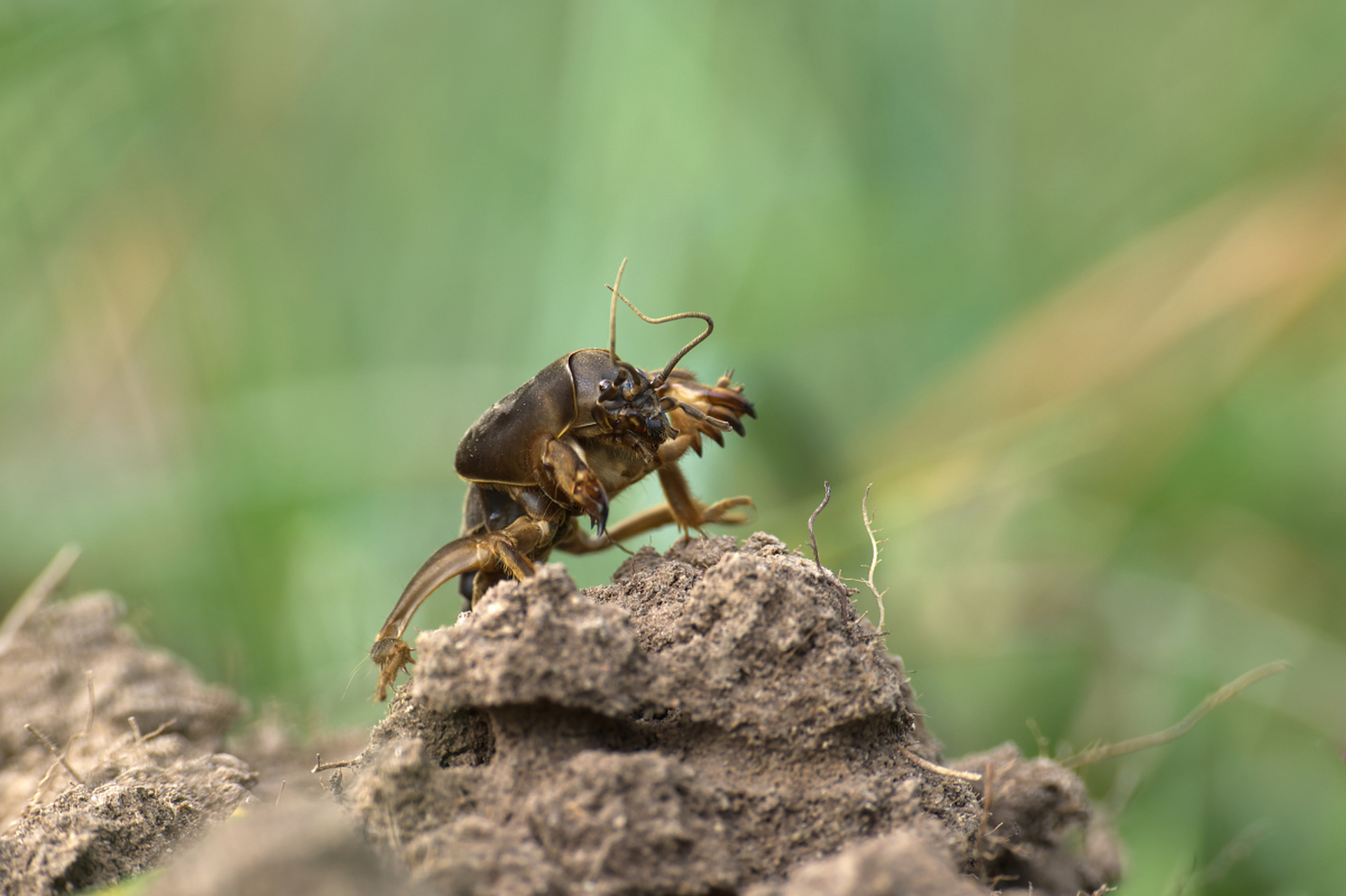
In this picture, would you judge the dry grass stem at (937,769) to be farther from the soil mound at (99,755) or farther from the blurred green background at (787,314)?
the blurred green background at (787,314)

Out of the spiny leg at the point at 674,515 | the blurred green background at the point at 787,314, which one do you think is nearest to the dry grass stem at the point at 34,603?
the blurred green background at the point at 787,314

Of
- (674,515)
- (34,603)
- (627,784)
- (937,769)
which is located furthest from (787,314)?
(627,784)

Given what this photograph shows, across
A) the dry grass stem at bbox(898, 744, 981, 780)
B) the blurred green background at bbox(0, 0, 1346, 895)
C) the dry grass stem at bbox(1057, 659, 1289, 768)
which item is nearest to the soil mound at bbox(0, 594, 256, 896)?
the blurred green background at bbox(0, 0, 1346, 895)

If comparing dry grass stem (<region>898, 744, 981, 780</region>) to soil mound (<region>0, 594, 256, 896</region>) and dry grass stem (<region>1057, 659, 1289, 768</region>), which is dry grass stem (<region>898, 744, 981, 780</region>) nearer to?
dry grass stem (<region>1057, 659, 1289, 768</region>)

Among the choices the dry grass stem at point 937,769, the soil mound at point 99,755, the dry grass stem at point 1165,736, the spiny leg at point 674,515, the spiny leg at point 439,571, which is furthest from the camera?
the spiny leg at point 674,515

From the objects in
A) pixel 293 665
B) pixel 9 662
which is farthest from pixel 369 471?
pixel 9 662

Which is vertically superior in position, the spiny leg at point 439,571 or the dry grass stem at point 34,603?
the dry grass stem at point 34,603

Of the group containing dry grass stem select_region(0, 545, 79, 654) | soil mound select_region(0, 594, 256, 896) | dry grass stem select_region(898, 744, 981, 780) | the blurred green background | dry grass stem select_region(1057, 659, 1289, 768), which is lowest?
dry grass stem select_region(898, 744, 981, 780)
